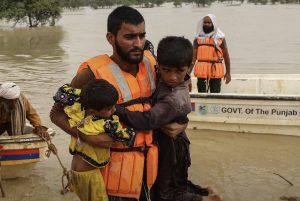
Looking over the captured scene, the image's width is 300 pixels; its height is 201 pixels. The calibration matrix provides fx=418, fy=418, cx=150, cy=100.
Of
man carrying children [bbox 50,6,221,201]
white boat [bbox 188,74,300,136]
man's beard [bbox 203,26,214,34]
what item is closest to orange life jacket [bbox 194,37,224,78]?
man's beard [bbox 203,26,214,34]

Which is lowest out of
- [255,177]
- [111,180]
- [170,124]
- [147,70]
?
[255,177]

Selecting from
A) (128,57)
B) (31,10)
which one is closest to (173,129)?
(128,57)

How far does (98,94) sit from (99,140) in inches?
9.8

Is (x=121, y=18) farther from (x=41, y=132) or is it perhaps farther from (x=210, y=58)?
(x=210, y=58)

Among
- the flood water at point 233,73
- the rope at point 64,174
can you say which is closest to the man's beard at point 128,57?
the rope at point 64,174

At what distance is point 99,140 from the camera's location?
2176mm

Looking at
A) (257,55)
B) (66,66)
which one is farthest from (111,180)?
(257,55)

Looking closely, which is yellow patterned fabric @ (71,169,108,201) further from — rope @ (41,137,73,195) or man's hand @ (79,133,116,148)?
rope @ (41,137,73,195)

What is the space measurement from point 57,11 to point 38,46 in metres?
13.5

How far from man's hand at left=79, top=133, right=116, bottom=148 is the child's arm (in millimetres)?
134

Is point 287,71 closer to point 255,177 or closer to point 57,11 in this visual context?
point 255,177

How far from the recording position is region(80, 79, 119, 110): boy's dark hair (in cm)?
211

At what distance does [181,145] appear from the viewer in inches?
101

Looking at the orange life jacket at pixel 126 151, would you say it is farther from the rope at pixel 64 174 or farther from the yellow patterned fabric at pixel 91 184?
the rope at pixel 64 174
